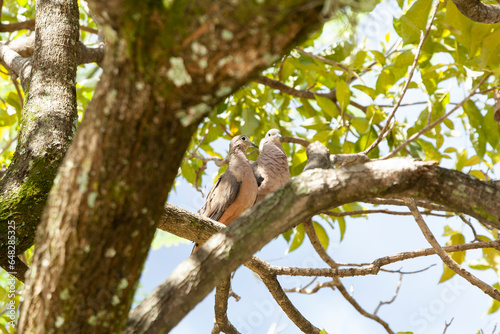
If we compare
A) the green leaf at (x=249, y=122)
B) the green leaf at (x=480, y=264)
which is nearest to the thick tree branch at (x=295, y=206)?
the green leaf at (x=480, y=264)

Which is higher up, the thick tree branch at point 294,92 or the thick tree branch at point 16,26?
the thick tree branch at point 16,26

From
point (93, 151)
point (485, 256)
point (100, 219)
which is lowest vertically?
point (100, 219)

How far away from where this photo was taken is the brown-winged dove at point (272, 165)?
110 inches

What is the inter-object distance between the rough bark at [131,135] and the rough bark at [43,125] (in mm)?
696

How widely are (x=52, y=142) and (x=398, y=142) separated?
1953 mm

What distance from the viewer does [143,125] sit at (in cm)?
96

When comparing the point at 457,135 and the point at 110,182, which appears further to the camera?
the point at 457,135

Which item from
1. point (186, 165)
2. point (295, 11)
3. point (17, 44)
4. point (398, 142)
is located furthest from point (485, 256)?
point (17, 44)

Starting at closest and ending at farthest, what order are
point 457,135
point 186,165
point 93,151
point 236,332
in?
point 93,151
point 236,332
point 457,135
point 186,165

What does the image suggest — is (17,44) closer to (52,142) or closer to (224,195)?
(52,142)

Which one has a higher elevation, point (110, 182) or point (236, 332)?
point (236, 332)

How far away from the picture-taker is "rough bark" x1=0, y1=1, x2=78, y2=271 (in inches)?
67.9

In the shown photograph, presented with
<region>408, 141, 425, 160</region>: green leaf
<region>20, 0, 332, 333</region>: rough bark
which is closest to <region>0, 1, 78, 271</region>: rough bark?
<region>20, 0, 332, 333</region>: rough bark

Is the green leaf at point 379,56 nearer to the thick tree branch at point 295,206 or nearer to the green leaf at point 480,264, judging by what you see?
the green leaf at point 480,264
